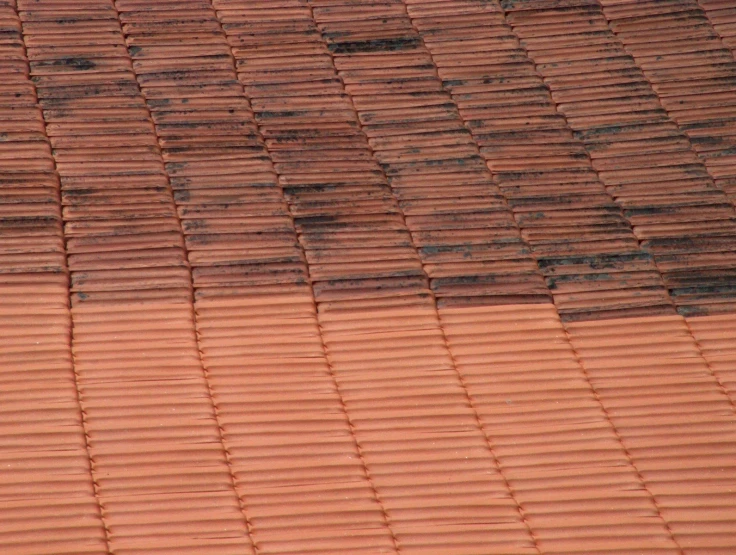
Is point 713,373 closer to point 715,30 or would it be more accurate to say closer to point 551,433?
point 551,433

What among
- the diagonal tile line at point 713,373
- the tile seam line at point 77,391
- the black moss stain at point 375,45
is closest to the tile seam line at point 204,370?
the tile seam line at point 77,391

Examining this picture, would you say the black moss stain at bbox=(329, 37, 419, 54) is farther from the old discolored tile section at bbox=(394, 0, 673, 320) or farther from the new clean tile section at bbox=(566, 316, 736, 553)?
the new clean tile section at bbox=(566, 316, 736, 553)

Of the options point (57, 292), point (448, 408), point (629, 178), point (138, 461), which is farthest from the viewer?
point (629, 178)

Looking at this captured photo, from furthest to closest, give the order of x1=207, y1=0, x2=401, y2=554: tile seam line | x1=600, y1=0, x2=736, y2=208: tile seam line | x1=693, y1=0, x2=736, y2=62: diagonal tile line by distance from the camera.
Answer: x1=693, y1=0, x2=736, y2=62: diagonal tile line < x1=600, y1=0, x2=736, y2=208: tile seam line < x1=207, y1=0, x2=401, y2=554: tile seam line

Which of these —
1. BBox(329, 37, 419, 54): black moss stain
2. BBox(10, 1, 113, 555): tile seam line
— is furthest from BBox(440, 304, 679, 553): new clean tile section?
BBox(329, 37, 419, 54): black moss stain

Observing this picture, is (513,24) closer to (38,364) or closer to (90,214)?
Result: (90,214)

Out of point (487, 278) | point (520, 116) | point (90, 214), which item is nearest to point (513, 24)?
point (520, 116)
